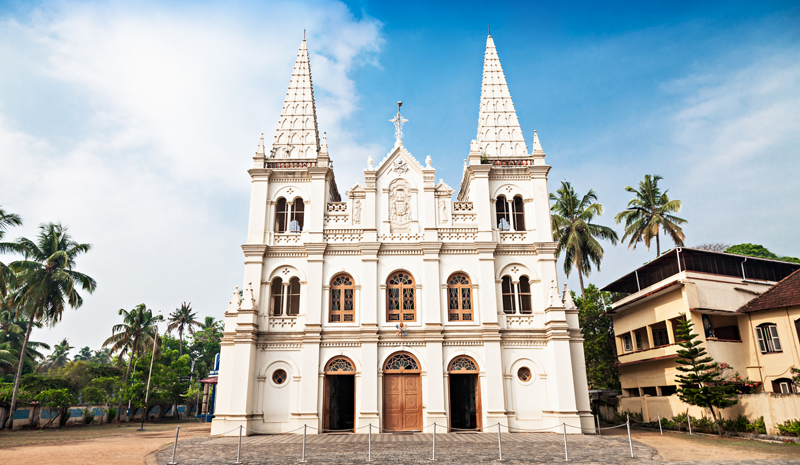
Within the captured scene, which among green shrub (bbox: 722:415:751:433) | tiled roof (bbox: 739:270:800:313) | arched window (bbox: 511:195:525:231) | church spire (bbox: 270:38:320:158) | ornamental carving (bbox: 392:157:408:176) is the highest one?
church spire (bbox: 270:38:320:158)

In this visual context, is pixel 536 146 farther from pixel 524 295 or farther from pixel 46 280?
pixel 46 280

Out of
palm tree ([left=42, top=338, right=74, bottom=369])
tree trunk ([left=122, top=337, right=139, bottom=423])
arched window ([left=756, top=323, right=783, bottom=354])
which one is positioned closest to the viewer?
arched window ([left=756, top=323, right=783, bottom=354])

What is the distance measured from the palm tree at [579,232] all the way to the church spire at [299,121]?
18.1m

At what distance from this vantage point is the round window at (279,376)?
72.0 ft

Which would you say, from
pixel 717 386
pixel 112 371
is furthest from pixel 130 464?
pixel 112 371

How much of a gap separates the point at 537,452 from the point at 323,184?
15497 millimetres

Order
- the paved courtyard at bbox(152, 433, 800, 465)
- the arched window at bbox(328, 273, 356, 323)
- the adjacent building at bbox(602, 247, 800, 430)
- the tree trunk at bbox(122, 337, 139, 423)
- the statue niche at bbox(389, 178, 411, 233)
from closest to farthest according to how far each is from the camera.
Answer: the paved courtyard at bbox(152, 433, 800, 465) < the adjacent building at bbox(602, 247, 800, 430) < the arched window at bbox(328, 273, 356, 323) < the statue niche at bbox(389, 178, 411, 233) < the tree trunk at bbox(122, 337, 139, 423)

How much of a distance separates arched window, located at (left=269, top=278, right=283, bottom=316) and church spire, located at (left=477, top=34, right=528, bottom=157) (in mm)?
12572

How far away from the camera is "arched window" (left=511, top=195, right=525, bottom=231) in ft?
82.0

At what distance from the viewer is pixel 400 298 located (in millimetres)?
23031

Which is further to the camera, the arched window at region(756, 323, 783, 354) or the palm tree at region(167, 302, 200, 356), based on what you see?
the palm tree at region(167, 302, 200, 356)

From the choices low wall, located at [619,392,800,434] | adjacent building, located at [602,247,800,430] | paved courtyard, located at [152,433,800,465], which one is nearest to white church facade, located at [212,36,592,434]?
paved courtyard, located at [152,433,800,465]

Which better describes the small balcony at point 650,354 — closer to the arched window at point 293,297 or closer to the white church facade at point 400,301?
the white church facade at point 400,301

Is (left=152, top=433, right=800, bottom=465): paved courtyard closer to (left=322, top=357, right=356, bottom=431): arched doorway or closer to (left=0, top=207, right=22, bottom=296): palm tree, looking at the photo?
(left=322, top=357, right=356, bottom=431): arched doorway
